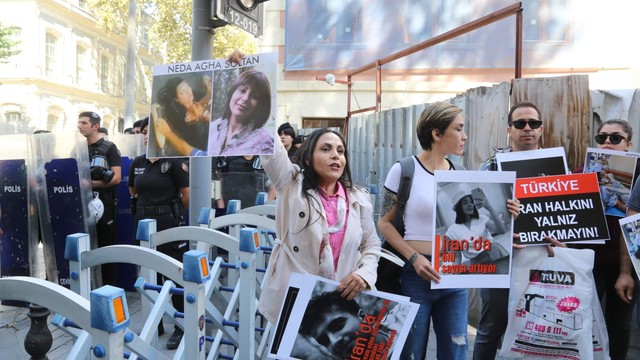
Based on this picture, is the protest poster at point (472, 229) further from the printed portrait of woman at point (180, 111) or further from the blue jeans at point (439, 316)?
the printed portrait of woman at point (180, 111)

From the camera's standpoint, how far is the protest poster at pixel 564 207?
270 cm

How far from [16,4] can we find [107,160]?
26977mm

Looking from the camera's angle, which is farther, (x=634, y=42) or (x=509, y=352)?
(x=634, y=42)

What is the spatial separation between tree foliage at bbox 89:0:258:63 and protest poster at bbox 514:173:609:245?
1918cm

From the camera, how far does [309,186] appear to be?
91.0 inches

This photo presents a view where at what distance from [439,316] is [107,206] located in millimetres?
4215

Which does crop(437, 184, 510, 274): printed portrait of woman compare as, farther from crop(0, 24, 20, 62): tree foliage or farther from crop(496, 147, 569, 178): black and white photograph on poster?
crop(0, 24, 20, 62): tree foliage

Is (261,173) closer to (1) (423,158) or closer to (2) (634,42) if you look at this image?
(1) (423,158)

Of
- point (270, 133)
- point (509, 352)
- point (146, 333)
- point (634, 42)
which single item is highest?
point (634, 42)

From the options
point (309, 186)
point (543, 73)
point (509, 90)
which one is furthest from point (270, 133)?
point (543, 73)

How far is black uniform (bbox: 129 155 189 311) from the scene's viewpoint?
14.5 ft

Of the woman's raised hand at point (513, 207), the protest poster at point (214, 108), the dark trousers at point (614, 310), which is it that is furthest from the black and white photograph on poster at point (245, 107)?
the dark trousers at point (614, 310)

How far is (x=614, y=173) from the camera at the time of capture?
9.61 feet

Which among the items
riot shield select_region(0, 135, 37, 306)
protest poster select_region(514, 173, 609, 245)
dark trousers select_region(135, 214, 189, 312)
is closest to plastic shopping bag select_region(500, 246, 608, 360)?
protest poster select_region(514, 173, 609, 245)
